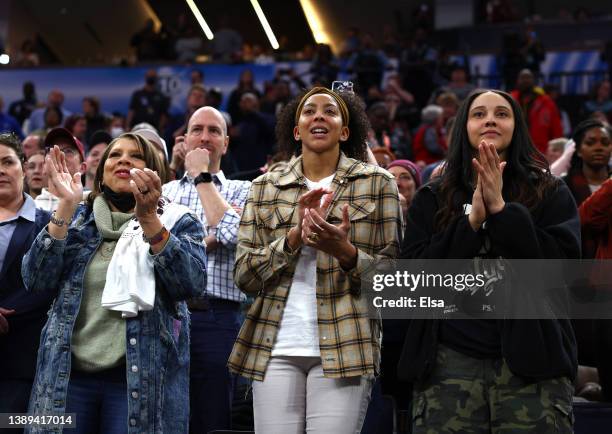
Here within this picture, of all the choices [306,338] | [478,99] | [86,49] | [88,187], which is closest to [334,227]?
[306,338]

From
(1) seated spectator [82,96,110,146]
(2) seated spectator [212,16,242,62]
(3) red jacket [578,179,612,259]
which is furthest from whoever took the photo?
A: (2) seated spectator [212,16,242,62]

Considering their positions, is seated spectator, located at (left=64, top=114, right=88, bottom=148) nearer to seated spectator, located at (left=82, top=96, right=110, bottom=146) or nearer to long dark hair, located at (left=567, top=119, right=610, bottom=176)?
seated spectator, located at (left=82, top=96, right=110, bottom=146)

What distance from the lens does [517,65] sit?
15.0 meters

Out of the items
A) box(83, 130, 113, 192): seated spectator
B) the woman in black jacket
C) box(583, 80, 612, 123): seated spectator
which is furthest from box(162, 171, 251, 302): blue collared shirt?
box(583, 80, 612, 123): seated spectator

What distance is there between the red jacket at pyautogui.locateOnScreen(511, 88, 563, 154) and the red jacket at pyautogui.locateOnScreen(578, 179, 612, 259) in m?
5.45

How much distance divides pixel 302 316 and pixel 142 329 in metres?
0.68

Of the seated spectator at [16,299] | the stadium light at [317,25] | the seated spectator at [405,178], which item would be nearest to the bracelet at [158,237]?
the seated spectator at [16,299]

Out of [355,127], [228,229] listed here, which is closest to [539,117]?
[228,229]

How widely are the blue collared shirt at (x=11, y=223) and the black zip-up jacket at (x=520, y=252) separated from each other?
2002 millimetres

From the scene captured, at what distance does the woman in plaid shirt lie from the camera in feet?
13.0

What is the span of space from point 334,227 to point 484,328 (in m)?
0.66

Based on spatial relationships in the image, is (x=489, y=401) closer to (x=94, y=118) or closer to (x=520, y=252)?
(x=520, y=252)

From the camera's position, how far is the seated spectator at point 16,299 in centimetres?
480

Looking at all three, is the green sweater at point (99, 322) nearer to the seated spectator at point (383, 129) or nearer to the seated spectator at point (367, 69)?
the seated spectator at point (383, 129)
